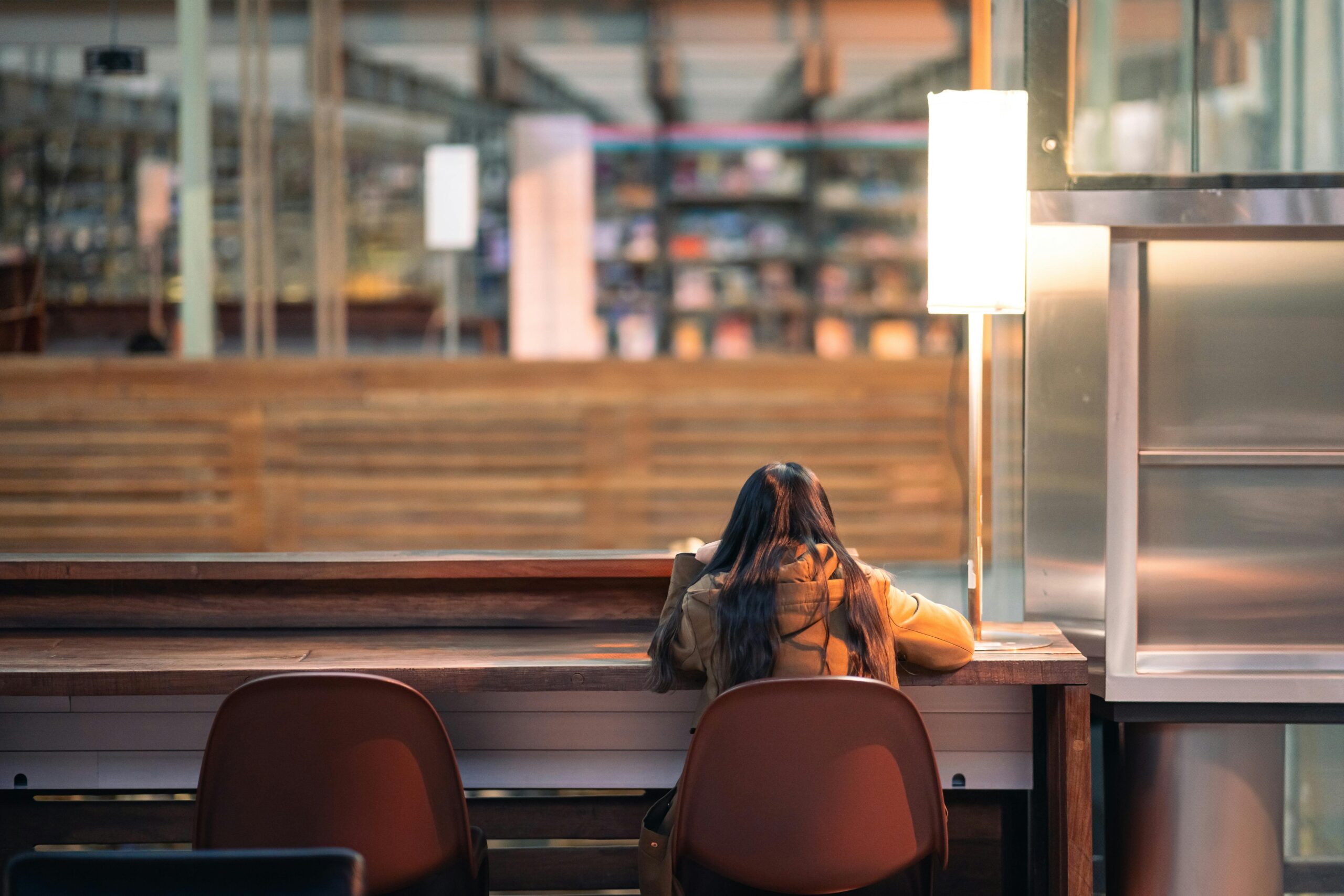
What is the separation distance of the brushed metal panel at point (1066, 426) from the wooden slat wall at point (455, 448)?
249 cm

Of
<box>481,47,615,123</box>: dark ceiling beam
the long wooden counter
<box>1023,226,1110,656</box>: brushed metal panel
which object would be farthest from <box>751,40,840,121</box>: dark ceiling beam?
the long wooden counter

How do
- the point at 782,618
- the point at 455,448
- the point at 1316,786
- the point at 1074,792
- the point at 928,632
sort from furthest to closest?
the point at 455,448
the point at 1316,786
the point at 1074,792
the point at 928,632
the point at 782,618

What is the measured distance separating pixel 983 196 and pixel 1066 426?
2.29 feet

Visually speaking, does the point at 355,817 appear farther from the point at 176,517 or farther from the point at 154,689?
the point at 176,517

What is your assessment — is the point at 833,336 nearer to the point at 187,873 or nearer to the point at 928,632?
the point at 928,632

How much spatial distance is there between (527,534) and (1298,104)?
3520mm

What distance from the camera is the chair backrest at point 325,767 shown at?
76.3 inches

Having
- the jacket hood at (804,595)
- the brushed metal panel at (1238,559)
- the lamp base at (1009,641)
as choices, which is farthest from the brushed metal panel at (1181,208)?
the jacket hood at (804,595)

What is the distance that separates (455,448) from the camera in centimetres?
554

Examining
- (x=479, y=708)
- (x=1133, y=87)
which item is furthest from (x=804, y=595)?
(x=1133, y=87)

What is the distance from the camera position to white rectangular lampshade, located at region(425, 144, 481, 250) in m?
6.82

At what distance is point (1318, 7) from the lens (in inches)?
118

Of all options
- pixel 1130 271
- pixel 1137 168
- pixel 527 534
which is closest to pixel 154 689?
pixel 1130 271

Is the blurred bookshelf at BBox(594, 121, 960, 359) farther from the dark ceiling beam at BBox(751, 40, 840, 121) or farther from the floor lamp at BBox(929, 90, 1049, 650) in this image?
the floor lamp at BBox(929, 90, 1049, 650)
